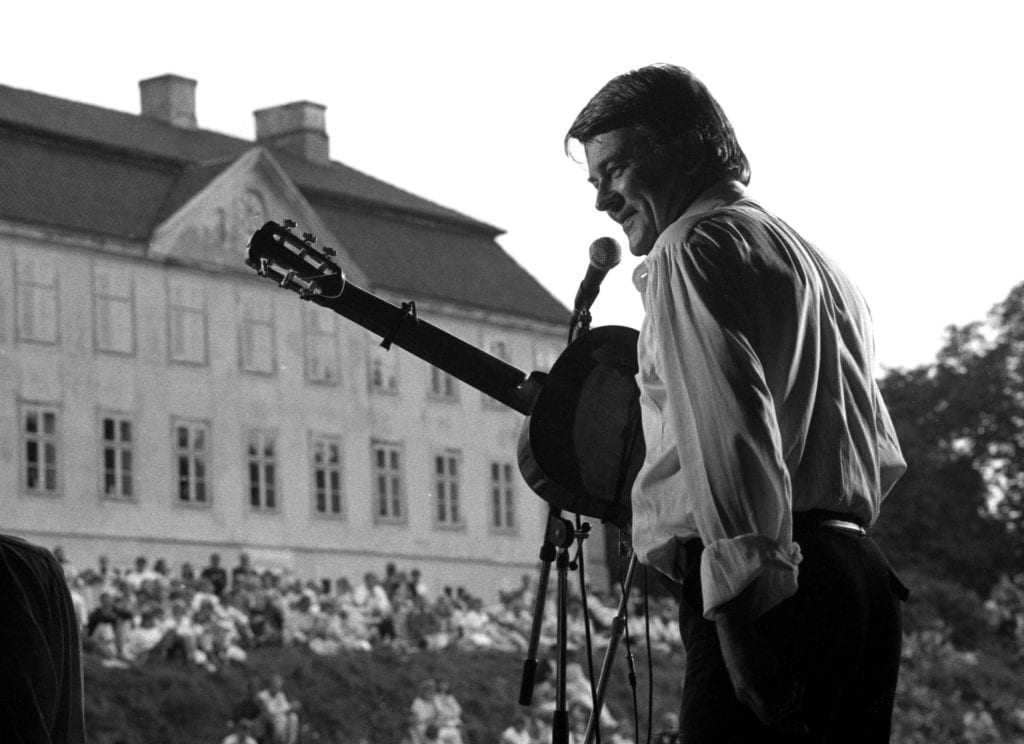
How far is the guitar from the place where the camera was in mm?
3934

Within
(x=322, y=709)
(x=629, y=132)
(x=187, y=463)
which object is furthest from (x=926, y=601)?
(x=629, y=132)

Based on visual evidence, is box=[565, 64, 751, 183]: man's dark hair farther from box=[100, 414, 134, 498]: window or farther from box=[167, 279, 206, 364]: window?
box=[167, 279, 206, 364]: window

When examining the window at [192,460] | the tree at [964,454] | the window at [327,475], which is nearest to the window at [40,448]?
the window at [192,460]

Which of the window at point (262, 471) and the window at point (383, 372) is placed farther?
the window at point (383, 372)

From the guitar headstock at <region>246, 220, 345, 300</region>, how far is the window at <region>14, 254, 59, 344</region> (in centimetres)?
3348

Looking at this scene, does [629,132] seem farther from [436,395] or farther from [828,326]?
[436,395]

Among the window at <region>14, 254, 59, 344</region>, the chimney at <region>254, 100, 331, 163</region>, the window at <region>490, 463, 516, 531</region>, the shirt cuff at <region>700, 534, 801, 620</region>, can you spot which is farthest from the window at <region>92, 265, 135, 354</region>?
the shirt cuff at <region>700, 534, 801, 620</region>

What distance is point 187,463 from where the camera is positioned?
40375 mm

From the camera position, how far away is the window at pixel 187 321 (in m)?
40.4

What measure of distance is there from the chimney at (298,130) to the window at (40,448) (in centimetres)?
1385

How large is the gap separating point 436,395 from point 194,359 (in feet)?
24.4

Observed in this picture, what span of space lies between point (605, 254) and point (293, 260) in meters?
0.68

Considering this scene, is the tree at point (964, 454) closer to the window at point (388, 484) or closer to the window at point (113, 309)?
the window at point (388, 484)

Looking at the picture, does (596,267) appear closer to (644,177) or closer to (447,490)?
(644,177)
